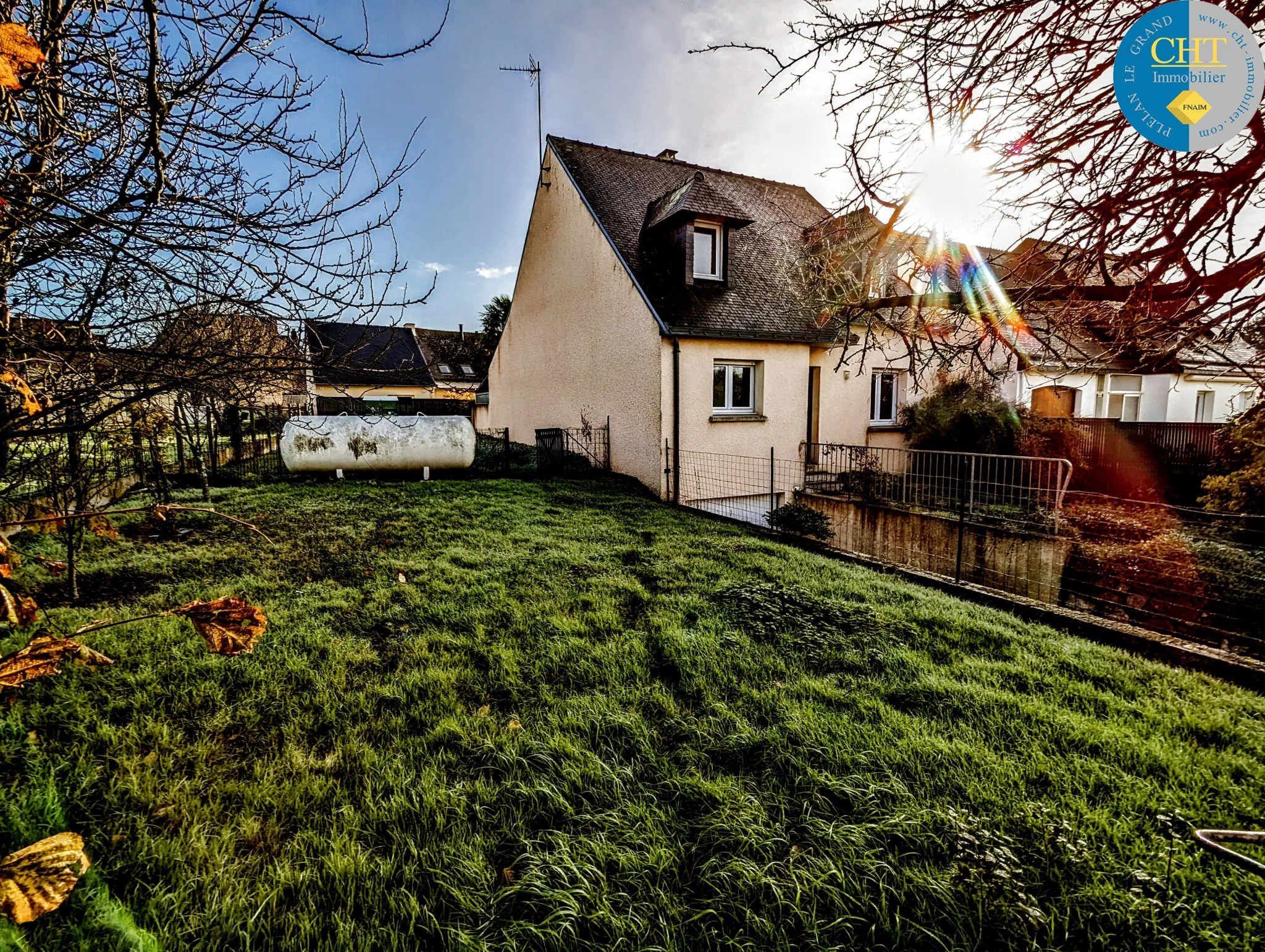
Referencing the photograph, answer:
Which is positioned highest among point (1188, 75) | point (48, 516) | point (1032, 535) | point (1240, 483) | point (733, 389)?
point (1188, 75)

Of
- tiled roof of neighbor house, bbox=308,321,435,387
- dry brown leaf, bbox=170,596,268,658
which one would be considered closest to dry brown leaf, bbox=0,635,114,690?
dry brown leaf, bbox=170,596,268,658

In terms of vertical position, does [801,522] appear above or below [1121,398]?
below

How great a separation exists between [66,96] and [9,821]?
3.06 meters

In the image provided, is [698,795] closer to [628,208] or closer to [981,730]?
[981,730]

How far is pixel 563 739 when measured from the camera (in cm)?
288

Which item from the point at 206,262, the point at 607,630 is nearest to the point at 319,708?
the point at 607,630

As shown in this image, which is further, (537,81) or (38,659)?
(537,81)

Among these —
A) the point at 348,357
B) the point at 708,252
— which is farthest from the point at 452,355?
the point at 348,357

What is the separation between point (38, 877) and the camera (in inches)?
50.4

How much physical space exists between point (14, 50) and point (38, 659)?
5.55 feet

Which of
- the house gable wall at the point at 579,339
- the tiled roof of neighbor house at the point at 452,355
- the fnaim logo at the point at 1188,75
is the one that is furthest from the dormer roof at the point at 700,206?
the tiled roof of neighbor house at the point at 452,355

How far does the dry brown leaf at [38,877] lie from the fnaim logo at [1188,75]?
478 centimetres

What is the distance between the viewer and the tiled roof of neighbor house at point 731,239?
1138 centimetres

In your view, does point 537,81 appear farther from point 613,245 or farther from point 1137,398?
point 1137,398
